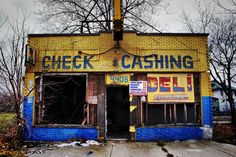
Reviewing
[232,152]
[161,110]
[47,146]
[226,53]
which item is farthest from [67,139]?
[226,53]

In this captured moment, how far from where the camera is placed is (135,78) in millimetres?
9461

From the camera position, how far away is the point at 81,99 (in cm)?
1344

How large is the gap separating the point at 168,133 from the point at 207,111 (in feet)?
7.03

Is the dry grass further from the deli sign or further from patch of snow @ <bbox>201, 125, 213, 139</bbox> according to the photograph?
patch of snow @ <bbox>201, 125, 213, 139</bbox>

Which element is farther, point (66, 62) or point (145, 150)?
point (66, 62)

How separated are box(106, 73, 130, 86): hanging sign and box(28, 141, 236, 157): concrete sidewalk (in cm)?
276

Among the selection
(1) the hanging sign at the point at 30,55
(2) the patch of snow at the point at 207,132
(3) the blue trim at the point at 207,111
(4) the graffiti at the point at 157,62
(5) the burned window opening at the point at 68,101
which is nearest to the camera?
(1) the hanging sign at the point at 30,55

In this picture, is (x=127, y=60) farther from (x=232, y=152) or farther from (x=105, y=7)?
(x=105, y=7)

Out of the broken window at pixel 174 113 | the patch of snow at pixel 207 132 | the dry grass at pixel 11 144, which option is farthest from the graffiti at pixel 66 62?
the patch of snow at pixel 207 132

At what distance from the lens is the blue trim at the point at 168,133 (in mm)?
9086

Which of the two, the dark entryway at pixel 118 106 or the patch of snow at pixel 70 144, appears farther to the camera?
the dark entryway at pixel 118 106

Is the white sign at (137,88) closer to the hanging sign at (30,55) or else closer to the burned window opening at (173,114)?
the burned window opening at (173,114)

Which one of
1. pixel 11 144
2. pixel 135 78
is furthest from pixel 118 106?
pixel 11 144

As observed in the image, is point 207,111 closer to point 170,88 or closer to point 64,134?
point 170,88
